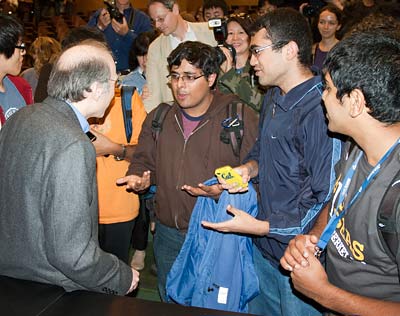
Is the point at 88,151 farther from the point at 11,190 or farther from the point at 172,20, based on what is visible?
the point at 172,20

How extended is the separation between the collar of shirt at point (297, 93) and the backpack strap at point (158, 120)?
0.72 metres

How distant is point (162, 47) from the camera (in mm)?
3629

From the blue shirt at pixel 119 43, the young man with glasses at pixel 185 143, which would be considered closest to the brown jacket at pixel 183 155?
the young man with glasses at pixel 185 143

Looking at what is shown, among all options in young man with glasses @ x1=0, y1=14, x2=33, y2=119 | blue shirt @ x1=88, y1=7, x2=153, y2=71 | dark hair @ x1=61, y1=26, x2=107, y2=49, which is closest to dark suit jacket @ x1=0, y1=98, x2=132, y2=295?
young man with glasses @ x1=0, y1=14, x2=33, y2=119

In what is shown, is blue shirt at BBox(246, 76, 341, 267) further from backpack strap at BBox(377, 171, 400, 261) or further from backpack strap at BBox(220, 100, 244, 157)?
backpack strap at BBox(377, 171, 400, 261)

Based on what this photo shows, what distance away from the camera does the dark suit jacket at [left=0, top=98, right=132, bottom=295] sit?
147cm

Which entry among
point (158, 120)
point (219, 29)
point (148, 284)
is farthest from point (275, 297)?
point (219, 29)

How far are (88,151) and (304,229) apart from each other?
3.22 ft

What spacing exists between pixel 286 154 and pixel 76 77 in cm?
91

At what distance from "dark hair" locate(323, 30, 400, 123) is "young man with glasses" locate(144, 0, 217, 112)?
7.24 feet

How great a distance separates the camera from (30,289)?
1526mm

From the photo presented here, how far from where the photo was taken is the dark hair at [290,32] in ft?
6.72

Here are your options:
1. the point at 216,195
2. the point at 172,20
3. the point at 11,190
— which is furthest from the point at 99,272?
the point at 172,20

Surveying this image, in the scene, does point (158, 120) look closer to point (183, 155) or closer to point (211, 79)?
point (183, 155)
